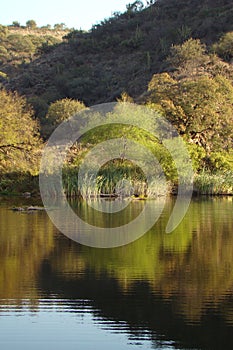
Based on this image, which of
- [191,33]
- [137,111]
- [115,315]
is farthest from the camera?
[191,33]

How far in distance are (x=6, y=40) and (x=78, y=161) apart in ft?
182

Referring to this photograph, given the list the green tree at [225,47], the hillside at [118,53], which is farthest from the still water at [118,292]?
the hillside at [118,53]

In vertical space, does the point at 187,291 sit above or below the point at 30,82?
below

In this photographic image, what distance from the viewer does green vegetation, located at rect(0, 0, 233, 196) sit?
30.2m

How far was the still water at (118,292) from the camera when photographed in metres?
7.53

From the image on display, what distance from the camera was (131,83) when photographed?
192ft

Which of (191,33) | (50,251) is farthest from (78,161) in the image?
(191,33)

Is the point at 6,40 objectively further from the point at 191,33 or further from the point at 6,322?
the point at 6,322

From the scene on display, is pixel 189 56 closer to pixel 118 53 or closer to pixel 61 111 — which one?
pixel 61 111

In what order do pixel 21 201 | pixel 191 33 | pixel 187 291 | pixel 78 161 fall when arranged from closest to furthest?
pixel 187 291 < pixel 21 201 < pixel 78 161 < pixel 191 33

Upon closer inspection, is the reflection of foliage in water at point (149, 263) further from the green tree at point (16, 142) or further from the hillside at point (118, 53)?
the hillside at point (118, 53)

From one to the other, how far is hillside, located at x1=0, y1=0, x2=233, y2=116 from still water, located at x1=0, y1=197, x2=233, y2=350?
42.1m

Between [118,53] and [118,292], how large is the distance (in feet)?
199

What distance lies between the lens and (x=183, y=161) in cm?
3184
